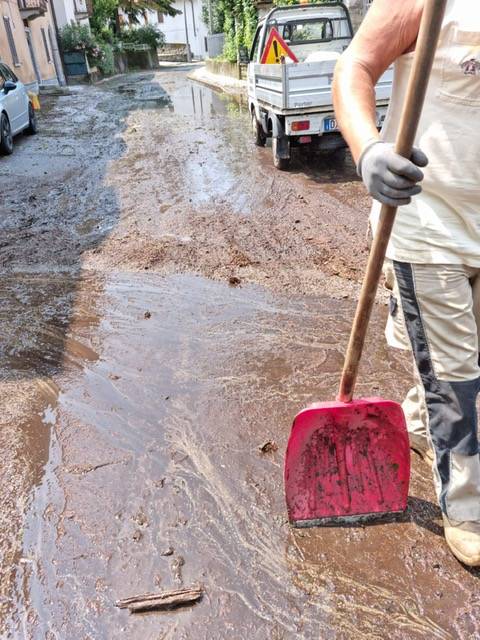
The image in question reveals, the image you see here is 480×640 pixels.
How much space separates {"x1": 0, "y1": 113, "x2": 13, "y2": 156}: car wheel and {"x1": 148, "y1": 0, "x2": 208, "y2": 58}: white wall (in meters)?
46.7

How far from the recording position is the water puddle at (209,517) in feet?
6.24

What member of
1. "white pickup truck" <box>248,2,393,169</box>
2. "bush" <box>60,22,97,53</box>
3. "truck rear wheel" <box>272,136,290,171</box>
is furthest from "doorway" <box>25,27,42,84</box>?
"truck rear wheel" <box>272,136,290,171</box>

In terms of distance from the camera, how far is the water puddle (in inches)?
74.9

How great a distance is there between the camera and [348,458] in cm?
216

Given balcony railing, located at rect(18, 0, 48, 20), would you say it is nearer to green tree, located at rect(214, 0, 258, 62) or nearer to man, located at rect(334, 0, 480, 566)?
green tree, located at rect(214, 0, 258, 62)

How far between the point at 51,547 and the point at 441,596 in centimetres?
157

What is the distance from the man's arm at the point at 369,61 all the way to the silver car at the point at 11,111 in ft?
31.1

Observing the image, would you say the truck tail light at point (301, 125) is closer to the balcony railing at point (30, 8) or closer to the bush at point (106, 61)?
the balcony railing at point (30, 8)

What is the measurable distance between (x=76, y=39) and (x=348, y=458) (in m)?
34.4

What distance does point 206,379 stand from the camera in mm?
3254

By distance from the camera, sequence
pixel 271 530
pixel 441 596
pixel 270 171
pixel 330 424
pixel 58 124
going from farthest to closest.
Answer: pixel 58 124 → pixel 270 171 → pixel 271 530 → pixel 330 424 → pixel 441 596

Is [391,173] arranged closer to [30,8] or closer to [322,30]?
[322,30]

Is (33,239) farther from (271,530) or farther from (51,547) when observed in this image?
(271,530)

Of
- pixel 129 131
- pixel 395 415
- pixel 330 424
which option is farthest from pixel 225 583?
pixel 129 131
